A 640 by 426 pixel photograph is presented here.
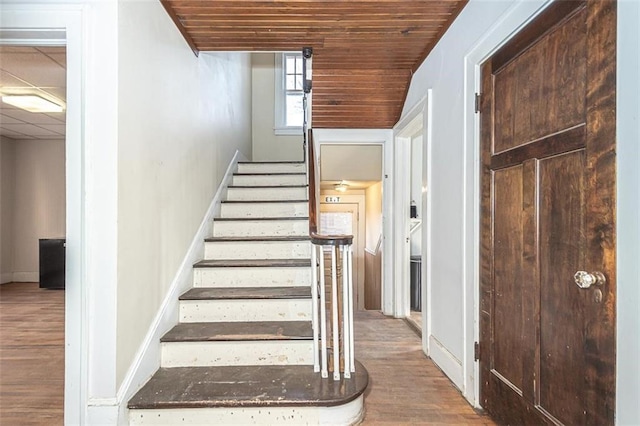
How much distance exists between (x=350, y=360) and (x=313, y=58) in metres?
2.43

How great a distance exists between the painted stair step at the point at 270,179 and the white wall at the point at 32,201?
3.74m

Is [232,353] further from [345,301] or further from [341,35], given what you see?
[341,35]

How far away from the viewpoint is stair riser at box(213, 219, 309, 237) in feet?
9.93

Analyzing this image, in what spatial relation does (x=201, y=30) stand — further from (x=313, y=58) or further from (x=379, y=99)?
(x=379, y=99)

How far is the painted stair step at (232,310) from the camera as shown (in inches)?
88.5

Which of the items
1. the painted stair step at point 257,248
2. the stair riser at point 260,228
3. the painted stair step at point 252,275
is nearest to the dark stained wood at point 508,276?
the painted stair step at point 252,275

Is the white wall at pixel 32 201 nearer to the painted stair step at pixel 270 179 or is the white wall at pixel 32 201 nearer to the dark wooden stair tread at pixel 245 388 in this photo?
the painted stair step at pixel 270 179

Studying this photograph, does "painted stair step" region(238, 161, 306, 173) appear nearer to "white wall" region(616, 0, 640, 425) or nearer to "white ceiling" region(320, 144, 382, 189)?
"white ceiling" region(320, 144, 382, 189)

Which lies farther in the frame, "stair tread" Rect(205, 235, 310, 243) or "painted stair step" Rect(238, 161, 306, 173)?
"painted stair step" Rect(238, 161, 306, 173)

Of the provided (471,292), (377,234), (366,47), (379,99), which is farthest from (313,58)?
(377,234)

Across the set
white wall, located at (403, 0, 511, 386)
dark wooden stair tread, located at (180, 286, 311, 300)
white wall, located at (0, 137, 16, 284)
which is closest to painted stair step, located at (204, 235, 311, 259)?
dark wooden stair tread, located at (180, 286, 311, 300)

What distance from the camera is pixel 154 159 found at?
1967mm

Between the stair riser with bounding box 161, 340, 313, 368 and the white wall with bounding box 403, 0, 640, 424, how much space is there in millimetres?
1032

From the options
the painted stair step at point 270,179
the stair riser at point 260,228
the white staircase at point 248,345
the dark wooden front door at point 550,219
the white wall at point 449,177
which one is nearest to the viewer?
the dark wooden front door at point 550,219
